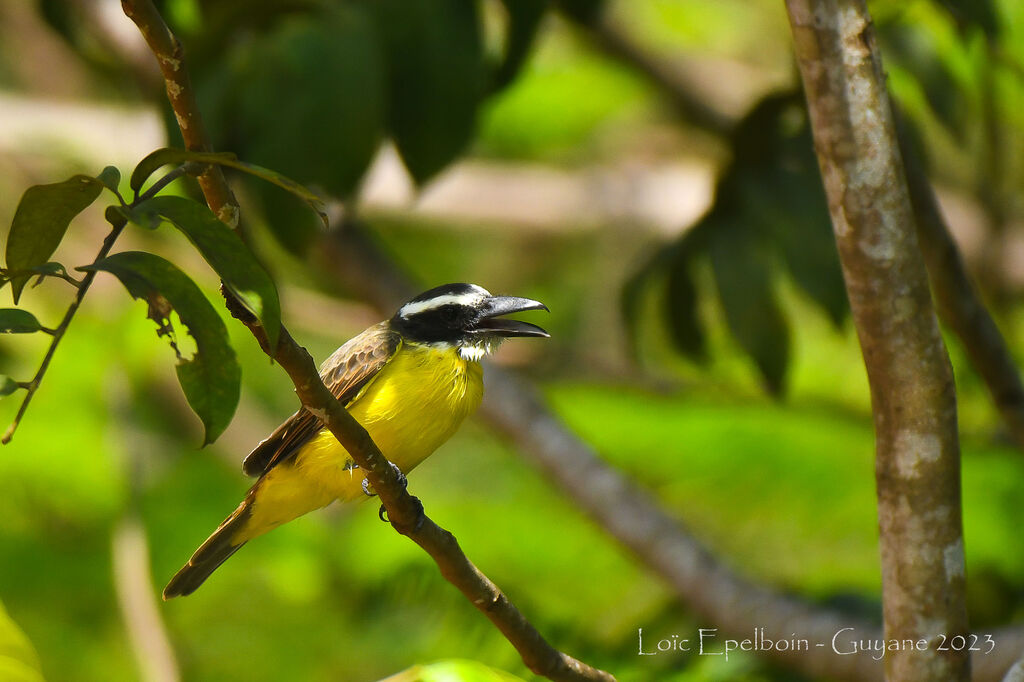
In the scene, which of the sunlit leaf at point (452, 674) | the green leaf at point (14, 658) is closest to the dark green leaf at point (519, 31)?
the sunlit leaf at point (452, 674)

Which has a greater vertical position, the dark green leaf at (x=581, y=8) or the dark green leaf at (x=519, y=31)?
the dark green leaf at (x=581, y=8)

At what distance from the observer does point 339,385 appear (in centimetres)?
310

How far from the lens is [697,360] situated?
13.0 feet

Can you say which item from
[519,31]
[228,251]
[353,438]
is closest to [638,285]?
[519,31]

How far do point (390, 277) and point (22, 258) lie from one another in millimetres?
3309

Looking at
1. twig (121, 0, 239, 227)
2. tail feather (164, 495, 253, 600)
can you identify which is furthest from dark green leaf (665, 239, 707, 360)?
twig (121, 0, 239, 227)

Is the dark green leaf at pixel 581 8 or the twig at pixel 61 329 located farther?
the dark green leaf at pixel 581 8

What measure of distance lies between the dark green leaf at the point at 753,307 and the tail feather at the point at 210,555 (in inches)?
60.0

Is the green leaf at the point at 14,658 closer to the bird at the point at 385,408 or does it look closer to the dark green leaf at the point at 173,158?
the bird at the point at 385,408

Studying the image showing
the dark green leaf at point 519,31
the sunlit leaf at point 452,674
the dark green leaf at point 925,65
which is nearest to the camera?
the sunlit leaf at point 452,674

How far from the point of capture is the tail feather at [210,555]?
311 centimetres

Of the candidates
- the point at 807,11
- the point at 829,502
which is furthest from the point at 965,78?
the point at 807,11

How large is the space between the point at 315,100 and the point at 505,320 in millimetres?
793

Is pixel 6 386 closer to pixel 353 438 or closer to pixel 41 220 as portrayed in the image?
pixel 41 220
